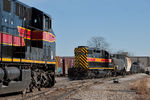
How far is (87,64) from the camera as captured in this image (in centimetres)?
2231

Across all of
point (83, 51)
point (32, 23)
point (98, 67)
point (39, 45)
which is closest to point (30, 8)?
point (32, 23)

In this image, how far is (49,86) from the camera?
41.9 ft

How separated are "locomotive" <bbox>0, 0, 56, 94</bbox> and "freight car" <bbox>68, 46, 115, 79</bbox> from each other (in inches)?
372

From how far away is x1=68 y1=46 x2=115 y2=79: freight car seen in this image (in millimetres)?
22094

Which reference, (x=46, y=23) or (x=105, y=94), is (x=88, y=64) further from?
(x=105, y=94)

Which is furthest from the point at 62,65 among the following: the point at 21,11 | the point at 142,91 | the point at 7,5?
the point at 7,5

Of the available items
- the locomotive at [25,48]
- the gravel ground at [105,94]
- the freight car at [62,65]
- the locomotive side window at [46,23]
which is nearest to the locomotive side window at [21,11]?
the locomotive at [25,48]

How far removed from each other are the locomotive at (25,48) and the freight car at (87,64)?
945cm

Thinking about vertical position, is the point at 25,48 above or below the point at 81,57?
above

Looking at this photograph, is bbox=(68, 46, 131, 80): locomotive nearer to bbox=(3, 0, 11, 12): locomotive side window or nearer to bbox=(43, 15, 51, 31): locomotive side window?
bbox=(43, 15, 51, 31): locomotive side window

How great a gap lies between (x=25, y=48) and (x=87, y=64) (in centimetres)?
1282

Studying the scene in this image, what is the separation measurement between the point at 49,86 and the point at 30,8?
4.46m

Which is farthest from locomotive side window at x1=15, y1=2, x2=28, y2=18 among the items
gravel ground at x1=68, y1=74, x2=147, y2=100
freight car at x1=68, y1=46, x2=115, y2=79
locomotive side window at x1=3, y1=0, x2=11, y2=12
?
freight car at x1=68, y1=46, x2=115, y2=79

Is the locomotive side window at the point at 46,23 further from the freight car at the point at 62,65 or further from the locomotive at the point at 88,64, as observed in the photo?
the freight car at the point at 62,65
